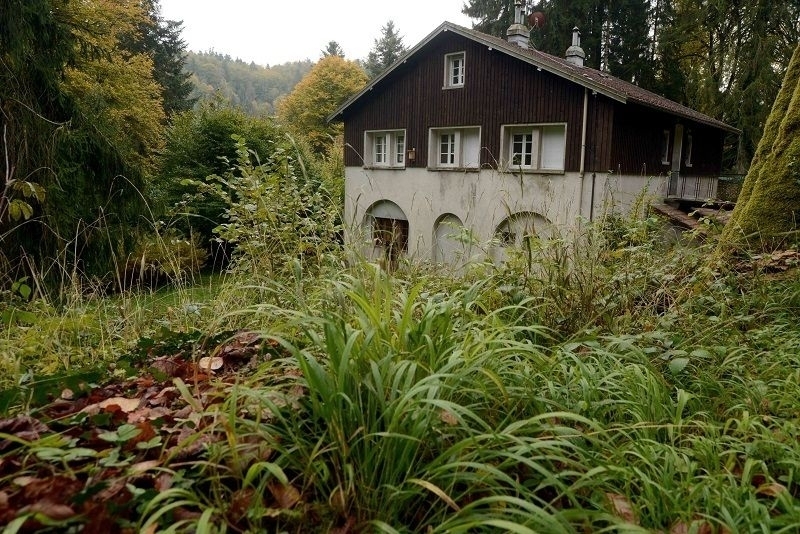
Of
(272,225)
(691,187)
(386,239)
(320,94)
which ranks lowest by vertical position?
(386,239)

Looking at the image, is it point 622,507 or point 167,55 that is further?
point 167,55

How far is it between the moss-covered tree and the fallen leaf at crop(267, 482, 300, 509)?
135 inches

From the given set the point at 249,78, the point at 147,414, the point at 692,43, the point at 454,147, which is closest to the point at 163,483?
the point at 147,414

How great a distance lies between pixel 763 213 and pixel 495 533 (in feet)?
12.9

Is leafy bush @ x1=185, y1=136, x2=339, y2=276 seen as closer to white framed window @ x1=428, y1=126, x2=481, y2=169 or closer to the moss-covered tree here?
the moss-covered tree

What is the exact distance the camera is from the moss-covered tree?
3.91 metres

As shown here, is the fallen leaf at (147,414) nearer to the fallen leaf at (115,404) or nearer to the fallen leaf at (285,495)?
the fallen leaf at (115,404)

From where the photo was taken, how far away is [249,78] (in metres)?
70.4

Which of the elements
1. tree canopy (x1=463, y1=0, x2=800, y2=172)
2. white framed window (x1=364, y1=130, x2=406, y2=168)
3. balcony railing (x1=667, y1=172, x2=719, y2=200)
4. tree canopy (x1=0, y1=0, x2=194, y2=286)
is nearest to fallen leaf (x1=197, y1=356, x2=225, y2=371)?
tree canopy (x1=0, y1=0, x2=194, y2=286)

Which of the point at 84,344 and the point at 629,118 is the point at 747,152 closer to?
the point at 629,118

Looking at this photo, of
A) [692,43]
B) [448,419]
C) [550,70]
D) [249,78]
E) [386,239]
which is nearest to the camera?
[448,419]

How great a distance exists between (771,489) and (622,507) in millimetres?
463

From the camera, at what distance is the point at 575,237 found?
3.21 meters

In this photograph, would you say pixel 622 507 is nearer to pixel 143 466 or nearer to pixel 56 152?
pixel 143 466
